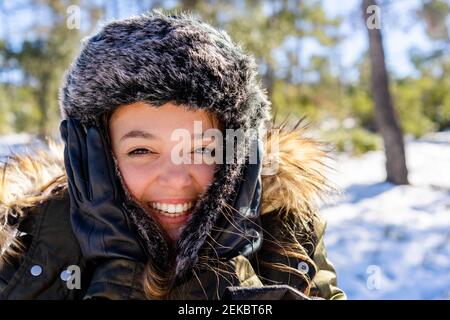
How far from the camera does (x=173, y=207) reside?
64.0 inches

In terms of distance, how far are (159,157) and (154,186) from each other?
98 millimetres

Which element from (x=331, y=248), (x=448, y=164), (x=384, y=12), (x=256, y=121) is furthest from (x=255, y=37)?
(x=256, y=121)

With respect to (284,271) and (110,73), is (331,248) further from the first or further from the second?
(110,73)

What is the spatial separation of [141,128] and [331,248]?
2.88 m

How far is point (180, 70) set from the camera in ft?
5.11

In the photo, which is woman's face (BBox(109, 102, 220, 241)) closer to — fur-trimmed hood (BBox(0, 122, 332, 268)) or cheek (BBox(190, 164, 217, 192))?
cheek (BBox(190, 164, 217, 192))

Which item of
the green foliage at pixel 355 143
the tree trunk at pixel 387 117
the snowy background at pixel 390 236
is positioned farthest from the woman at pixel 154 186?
the green foliage at pixel 355 143

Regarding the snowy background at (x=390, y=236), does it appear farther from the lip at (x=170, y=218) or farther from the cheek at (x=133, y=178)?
the cheek at (x=133, y=178)

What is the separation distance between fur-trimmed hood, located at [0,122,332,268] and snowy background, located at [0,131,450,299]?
0.13 meters

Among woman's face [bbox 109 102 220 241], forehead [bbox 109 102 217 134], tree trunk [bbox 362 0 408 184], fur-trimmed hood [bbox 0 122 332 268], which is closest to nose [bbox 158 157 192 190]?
woman's face [bbox 109 102 220 241]

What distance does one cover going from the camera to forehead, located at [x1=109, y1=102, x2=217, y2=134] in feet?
5.03

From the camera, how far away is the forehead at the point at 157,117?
1.53m

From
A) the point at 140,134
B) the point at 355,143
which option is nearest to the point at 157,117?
the point at 140,134
